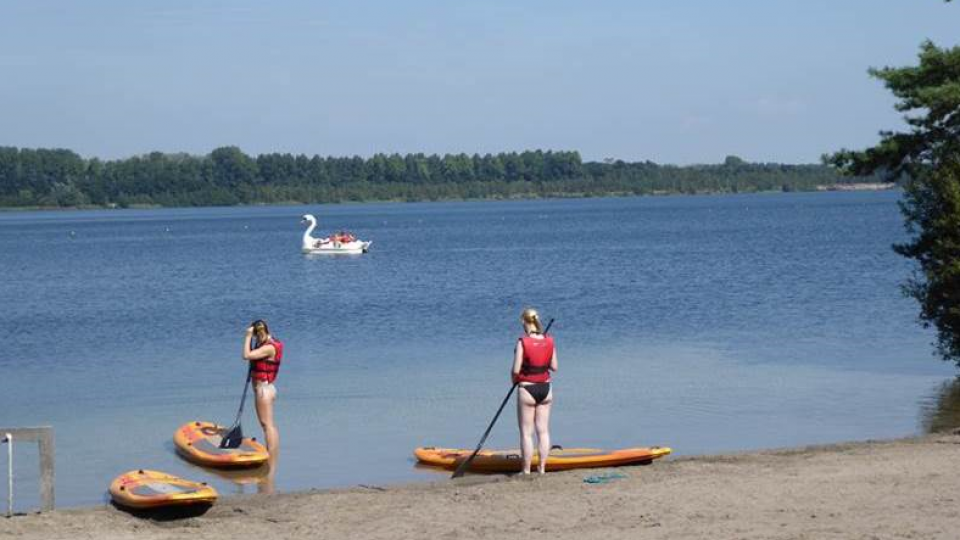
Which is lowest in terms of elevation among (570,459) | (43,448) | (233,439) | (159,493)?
(233,439)

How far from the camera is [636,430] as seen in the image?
67.5ft

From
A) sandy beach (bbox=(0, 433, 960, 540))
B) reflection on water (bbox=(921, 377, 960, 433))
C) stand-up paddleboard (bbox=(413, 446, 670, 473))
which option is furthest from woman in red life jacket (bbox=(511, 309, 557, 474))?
reflection on water (bbox=(921, 377, 960, 433))

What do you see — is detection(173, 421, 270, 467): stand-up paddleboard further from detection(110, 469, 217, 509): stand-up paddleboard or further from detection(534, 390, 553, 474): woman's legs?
detection(534, 390, 553, 474): woman's legs

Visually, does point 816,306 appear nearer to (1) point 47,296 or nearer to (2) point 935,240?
(2) point 935,240

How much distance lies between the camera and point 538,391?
15.3 m

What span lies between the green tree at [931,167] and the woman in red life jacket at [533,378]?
7.85 m

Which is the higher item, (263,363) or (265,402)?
(263,363)

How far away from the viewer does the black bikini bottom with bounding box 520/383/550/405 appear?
1525 centimetres

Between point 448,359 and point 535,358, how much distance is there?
50.0 feet

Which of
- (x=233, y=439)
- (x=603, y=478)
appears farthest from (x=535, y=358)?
(x=233, y=439)

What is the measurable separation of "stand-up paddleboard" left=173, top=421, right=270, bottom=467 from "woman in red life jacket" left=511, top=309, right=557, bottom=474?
3919 millimetres

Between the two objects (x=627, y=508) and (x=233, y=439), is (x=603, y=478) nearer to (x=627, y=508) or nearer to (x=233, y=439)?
(x=627, y=508)

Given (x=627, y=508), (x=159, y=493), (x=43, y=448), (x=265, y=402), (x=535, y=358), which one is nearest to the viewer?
(x=627, y=508)

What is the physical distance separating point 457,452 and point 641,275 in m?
41.4
